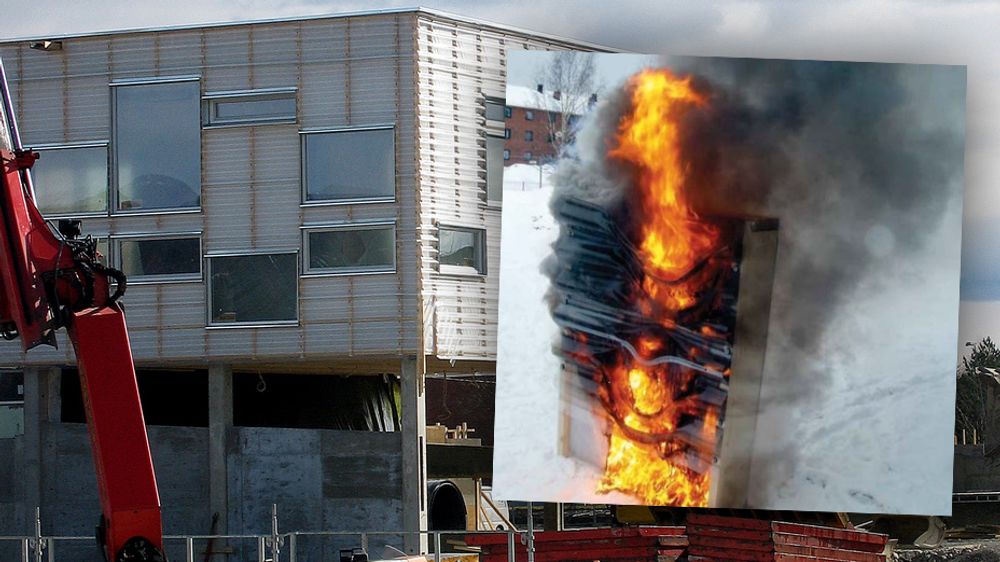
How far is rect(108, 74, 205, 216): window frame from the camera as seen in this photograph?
26.5 metres

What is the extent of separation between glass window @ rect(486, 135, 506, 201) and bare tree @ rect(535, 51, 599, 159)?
18.7 feet

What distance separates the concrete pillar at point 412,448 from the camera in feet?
86.0

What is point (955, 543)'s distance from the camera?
39562 millimetres

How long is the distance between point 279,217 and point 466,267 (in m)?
3.45

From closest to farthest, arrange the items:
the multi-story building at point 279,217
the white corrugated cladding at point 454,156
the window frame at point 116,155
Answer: the white corrugated cladding at point 454,156 < the multi-story building at point 279,217 < the window frame at point 116,155

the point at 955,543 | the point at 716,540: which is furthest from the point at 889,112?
the point at 955,543

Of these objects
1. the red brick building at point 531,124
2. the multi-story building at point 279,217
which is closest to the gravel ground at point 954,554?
the multi-story building at point 279,217

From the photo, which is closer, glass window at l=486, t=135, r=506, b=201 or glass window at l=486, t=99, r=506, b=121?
glass window at l=486, t=99, r=506, b=121

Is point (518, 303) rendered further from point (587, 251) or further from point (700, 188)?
point (700, 188)

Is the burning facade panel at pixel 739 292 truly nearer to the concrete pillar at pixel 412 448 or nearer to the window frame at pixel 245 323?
the concrete pillar at pixel 412 448

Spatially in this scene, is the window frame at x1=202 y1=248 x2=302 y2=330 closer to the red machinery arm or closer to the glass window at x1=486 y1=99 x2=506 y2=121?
the glass window at x1=486 y1=99 x2=506 y2=121

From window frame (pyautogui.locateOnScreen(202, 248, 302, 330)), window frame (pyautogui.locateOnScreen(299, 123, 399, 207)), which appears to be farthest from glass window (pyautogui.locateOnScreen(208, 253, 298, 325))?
window frame (pyautogui.locateOnScreen(299, 123, 399, 207))

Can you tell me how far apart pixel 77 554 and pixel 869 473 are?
50.8ft

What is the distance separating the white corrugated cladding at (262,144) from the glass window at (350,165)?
0.58 feet
